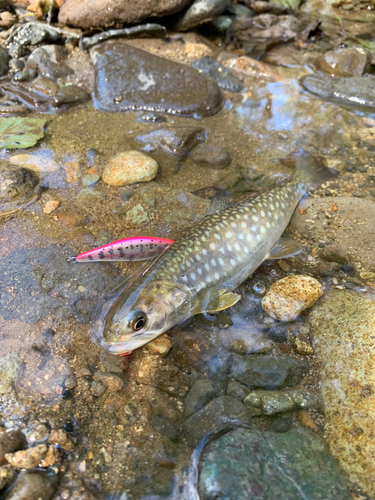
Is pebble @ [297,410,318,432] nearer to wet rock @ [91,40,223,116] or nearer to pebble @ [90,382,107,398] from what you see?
pebble @ [90,382,107,398]

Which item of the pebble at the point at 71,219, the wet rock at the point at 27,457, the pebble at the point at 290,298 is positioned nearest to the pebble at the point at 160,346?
the pebble at the point at 290,298

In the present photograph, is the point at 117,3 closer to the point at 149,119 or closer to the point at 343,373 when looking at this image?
the point at 149,119

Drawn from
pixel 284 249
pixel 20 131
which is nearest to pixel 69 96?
pixel 20 131

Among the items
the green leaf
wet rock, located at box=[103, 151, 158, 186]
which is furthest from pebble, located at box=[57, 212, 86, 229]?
the green leaf

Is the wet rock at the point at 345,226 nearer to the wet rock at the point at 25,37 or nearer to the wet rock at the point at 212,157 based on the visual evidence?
the wet rock at the point at 212,157

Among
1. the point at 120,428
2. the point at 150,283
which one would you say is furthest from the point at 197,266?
the point at 120,428

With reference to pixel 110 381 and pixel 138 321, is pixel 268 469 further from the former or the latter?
pixel 138 321
